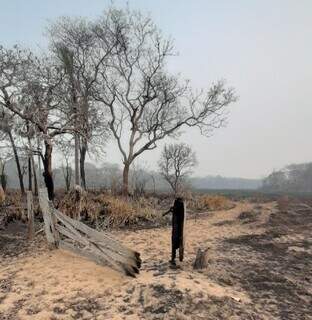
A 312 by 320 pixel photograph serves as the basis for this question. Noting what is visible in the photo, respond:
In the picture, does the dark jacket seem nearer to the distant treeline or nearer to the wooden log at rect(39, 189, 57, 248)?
the wooden log at rect(39, 189, 57, 248)

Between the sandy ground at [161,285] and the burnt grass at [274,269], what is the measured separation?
0.02 metres

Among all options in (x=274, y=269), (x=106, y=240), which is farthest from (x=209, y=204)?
(x=106, y=240)

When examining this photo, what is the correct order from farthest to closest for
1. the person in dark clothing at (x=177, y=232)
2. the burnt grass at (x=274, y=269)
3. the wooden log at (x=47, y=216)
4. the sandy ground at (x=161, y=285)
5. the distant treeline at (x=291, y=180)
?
the distant treeline at (x=291, y=180)
the wooden log at (x=47, y=216)
the person in dark clothing at (x=177, y=232)
the burnt grass at (x=274, y=269)
the sandy ground at (x=161, y=285)

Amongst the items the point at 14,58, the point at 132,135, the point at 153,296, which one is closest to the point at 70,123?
the point at 14,58

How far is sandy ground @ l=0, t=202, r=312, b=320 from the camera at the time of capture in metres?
7.36

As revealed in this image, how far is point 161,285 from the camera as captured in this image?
26.1 ft

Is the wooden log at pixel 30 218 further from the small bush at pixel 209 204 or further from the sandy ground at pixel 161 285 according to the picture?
the small bush at pixel 209 204

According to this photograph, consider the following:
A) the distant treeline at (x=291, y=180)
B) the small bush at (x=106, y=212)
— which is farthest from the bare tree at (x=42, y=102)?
the distant treeline at (x=291, y=180)

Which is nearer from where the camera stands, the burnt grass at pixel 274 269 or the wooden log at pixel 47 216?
the burnt grass at pixel 274 269

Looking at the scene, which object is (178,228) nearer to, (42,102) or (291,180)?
(42,102)

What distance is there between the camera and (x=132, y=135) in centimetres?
2734

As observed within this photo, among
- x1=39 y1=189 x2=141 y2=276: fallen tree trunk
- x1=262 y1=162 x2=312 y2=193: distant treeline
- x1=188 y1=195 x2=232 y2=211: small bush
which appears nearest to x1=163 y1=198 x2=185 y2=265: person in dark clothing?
x1=39 y1=189 x2=141 y2=276: fallen tree trunk

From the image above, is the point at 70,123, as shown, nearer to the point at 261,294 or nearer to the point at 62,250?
the point at 62,250

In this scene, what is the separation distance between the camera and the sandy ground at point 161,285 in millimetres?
7359
